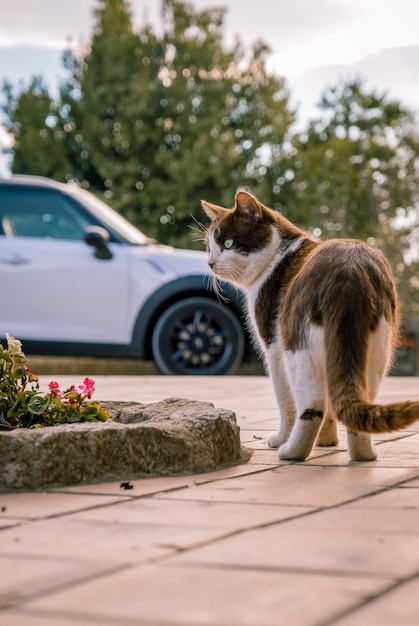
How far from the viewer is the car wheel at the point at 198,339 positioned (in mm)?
9086

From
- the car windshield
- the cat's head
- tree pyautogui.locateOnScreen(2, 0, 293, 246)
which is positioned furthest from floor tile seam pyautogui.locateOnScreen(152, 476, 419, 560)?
tree pyautogui.locateOnScreen(2, 0, 293, 246)

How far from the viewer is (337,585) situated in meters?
1.91

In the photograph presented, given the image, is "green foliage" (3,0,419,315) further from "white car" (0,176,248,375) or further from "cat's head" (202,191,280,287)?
"cat's head" (202,191,280,287)

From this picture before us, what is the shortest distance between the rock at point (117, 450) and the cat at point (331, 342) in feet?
1.05

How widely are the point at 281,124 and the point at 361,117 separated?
9396 millimetres

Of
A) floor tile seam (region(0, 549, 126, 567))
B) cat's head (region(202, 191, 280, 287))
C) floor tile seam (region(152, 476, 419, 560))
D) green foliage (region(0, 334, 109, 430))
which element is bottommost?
floor tile seam (region(0, 549, 126, 567))

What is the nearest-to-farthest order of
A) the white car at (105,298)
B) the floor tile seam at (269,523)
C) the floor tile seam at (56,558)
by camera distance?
the floor tile seam at (56,558)
the floor tile seam at (269,523)
the white car at (105,298)

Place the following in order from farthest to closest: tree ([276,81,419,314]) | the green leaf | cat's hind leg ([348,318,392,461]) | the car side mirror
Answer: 1. tree ([276,81,419,314])
2. the car side mirror
3. the green leaf
4. cat's hind leg ([348,318,392,461])

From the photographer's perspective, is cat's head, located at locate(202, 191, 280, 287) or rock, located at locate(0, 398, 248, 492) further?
cat's head, located at locate(202, 191, 280, 287)

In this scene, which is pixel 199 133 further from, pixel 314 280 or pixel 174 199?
pixel 314 280

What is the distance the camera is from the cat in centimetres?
334

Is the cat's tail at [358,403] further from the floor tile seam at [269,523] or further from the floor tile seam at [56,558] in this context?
the floor tile seam at [56,558]

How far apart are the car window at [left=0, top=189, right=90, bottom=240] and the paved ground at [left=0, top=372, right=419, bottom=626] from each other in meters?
5.92

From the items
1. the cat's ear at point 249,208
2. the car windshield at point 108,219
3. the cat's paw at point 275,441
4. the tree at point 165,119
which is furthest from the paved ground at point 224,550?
the tree at point 165,119
